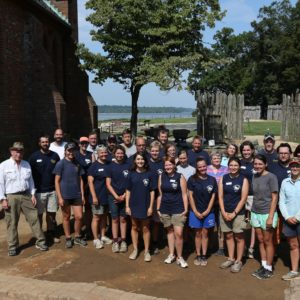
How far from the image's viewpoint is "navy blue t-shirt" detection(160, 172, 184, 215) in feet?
21.3

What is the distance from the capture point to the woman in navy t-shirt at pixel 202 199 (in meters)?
6.42

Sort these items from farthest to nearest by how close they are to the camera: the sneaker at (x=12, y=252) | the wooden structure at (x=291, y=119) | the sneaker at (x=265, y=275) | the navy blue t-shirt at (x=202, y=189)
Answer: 1. the wooden structure at (x=291, y=119)
2. the sneaker at (x=12, y=252)
3. the navy blue t-shirt at (x=202, y=189)
4. the sneaker at (x=265, y=275)

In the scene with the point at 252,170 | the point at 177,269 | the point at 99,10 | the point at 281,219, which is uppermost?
the point at 99,10

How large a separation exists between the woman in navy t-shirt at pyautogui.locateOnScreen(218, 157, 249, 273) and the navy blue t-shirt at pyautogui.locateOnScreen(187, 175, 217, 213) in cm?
16

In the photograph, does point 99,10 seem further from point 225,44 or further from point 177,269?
point 225,44

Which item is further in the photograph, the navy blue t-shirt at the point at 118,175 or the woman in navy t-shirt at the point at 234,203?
the navy blue t-shirt at the point at 118,175

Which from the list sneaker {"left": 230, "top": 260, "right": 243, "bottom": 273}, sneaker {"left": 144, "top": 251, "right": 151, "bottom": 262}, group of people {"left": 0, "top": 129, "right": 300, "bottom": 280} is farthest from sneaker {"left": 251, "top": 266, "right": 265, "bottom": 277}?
sneaker {"left": 144, "top": 251, "right": 151, "bottom": 262}

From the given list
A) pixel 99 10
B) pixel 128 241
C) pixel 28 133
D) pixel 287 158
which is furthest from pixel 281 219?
pixel 99 10

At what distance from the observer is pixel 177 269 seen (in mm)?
6383

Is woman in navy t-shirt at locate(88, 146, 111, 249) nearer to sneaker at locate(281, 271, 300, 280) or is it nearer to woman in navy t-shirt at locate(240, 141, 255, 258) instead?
woman in navy t-shirt at locate(240, 141, 255, 258)

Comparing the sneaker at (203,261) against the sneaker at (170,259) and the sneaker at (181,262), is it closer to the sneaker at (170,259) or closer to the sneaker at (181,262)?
the sneaker at (181,262)

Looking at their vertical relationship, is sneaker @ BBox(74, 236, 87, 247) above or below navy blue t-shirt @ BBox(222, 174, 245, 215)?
below

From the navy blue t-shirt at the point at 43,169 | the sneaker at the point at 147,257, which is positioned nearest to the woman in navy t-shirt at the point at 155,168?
the sneaker at the point at 147,257

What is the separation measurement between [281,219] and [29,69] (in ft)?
36.7
